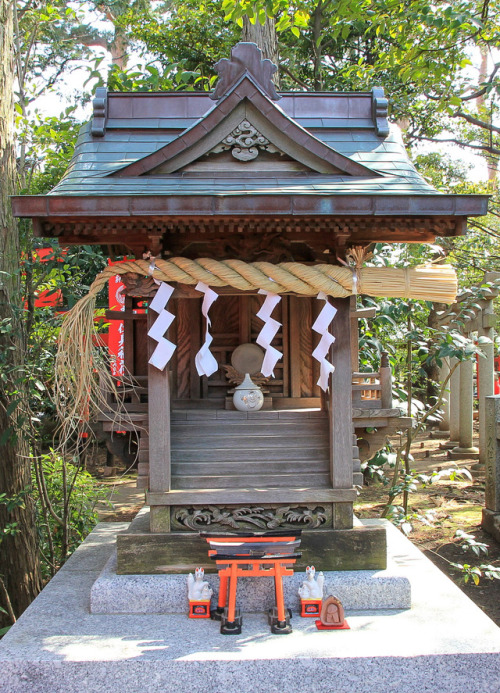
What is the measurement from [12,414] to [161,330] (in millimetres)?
2044

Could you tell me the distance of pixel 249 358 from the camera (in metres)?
5.28

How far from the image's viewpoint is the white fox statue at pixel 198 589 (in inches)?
168

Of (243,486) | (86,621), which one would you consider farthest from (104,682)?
(243,486)

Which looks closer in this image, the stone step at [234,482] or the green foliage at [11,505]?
the stone step at [234,482]

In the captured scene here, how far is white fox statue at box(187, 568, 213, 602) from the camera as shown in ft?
14.0

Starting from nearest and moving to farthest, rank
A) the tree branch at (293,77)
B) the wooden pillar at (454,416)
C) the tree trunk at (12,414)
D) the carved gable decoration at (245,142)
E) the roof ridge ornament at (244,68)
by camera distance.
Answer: the carved gable decoration at (245,142) → the roof ridge ornament at (244,68) → the tree trunk at (12,414) → the tree branch at (293,77) → the wooden pillar at (454,416)

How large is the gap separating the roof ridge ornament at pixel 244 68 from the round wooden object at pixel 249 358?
2062 mm

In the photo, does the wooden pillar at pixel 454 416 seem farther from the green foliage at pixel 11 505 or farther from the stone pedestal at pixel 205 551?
the green foliage at pixel 11 505

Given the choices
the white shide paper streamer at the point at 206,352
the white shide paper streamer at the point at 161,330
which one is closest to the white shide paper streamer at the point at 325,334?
the white shide paper streamer at the point at 206,352

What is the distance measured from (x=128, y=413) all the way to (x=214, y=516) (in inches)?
41.5

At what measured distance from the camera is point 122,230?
447 cm

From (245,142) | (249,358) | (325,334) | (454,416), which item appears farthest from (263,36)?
(454,416)

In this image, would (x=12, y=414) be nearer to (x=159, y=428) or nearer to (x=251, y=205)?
(x=159, y=428)

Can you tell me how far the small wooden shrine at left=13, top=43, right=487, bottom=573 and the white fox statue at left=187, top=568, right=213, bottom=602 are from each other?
0.71ft
